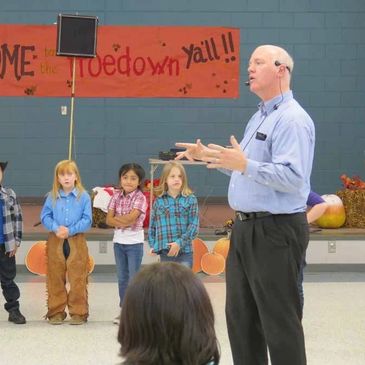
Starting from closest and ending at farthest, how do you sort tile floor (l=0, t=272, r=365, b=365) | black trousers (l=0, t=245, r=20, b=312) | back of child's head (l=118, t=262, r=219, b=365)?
back of child's head (l=118, t=262, r=219, b=365) → tile floor (l=0, t=272, r=365, b=365) → black trousers (l=0, t=245, r=20, b=312)

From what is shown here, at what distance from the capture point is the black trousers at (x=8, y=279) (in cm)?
502

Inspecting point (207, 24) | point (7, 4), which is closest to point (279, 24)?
point (207, 24)

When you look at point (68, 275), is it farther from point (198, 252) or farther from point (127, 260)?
point (198, 252)

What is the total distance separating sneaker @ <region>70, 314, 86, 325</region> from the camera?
197 inches

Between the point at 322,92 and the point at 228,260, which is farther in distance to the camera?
the point at 322,92

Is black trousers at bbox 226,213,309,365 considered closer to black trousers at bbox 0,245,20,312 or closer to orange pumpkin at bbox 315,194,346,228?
black trousers at bbox 0,245,20,312

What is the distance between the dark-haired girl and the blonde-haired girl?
13cm

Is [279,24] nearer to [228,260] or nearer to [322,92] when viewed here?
[322,92]

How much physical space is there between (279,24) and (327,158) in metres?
1.74

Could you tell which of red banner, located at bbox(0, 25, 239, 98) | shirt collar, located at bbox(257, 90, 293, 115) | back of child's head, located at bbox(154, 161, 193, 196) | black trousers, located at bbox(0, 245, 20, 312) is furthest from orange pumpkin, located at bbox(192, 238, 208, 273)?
shirt collar, located at bbox(257, 90, 293, 115)

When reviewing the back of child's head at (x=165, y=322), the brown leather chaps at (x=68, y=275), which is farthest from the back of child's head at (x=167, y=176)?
the back of child's head at (x=165, y=322)

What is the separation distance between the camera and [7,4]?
9.38m

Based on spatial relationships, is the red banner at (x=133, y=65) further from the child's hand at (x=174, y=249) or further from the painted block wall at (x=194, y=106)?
the child's hand at (x=174, y=249)

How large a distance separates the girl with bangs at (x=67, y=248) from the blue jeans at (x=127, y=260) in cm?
23
